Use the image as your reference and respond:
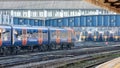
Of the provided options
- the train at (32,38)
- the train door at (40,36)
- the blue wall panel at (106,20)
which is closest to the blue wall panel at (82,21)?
the blue wall panel at (106,20)

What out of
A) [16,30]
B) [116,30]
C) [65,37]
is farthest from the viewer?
[116,30]

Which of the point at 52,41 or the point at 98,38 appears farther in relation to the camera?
the point at 98,38

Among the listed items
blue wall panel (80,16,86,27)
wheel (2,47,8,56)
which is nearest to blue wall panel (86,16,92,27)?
blue wall panel (80,16,86,27)

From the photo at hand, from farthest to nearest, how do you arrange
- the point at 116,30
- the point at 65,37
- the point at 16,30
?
the point at 116,30 < the point at 65,37 < the point at 16,30

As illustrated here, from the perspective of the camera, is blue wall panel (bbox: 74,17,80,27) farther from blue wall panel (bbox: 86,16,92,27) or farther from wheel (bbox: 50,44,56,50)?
wheel (bbox: 50,44,56,50)

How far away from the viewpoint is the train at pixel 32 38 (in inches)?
1343

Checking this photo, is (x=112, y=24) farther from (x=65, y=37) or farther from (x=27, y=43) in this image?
(x=27, y=43)

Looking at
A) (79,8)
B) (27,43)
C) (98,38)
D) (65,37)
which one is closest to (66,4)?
(79,8)

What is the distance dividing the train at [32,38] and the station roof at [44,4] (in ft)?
142

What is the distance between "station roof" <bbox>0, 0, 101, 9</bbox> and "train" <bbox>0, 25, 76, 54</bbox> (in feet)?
142

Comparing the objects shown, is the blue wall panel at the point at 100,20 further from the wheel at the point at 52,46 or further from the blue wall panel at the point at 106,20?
the wheel at the point at 52,46

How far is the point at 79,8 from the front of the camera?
298ft

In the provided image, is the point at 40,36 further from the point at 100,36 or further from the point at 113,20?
the point at 100,36

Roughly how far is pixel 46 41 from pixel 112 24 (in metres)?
24.1
